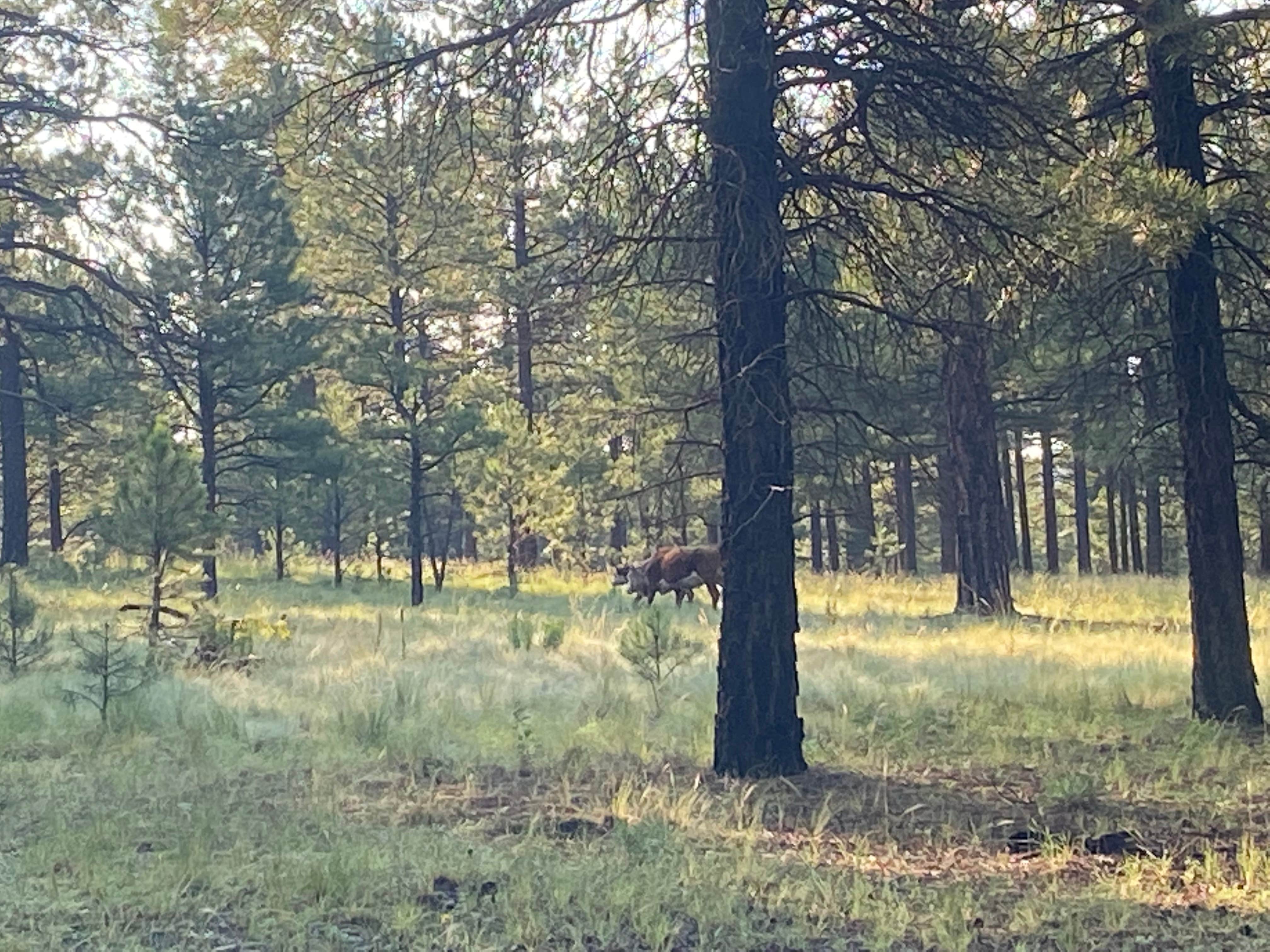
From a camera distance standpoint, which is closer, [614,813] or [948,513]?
[614,813]

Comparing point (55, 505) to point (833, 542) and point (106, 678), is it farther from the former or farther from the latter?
point (106, 678)

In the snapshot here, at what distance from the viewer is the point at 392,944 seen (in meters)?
4.72

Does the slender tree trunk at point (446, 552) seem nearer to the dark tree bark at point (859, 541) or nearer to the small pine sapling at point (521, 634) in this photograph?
the dark tree bark at point (859, 541)

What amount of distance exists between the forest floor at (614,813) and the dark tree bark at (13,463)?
54.8ft

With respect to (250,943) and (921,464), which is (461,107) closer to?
(921,464)

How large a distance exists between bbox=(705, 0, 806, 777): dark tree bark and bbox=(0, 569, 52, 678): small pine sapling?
7537 millimetres

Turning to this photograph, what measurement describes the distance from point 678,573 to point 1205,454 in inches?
540

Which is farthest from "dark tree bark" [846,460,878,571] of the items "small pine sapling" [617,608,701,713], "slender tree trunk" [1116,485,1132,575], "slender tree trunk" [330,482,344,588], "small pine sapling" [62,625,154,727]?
"slender tree trunk" [330,482,344,588]

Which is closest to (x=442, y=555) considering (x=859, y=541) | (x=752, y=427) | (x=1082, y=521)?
(x=859, y=541)

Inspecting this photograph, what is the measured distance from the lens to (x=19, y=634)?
12.5 metres

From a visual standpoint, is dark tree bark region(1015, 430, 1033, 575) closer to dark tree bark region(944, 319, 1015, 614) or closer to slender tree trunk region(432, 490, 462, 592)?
dark tree bark region(944, 319, 1015, 614)

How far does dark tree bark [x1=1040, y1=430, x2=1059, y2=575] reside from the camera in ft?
115

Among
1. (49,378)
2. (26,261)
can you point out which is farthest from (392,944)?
(49,378)

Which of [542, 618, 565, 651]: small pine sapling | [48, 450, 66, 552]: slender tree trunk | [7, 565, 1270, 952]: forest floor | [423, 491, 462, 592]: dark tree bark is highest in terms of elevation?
[48, 450, 66, 552]: slender tree trunk
